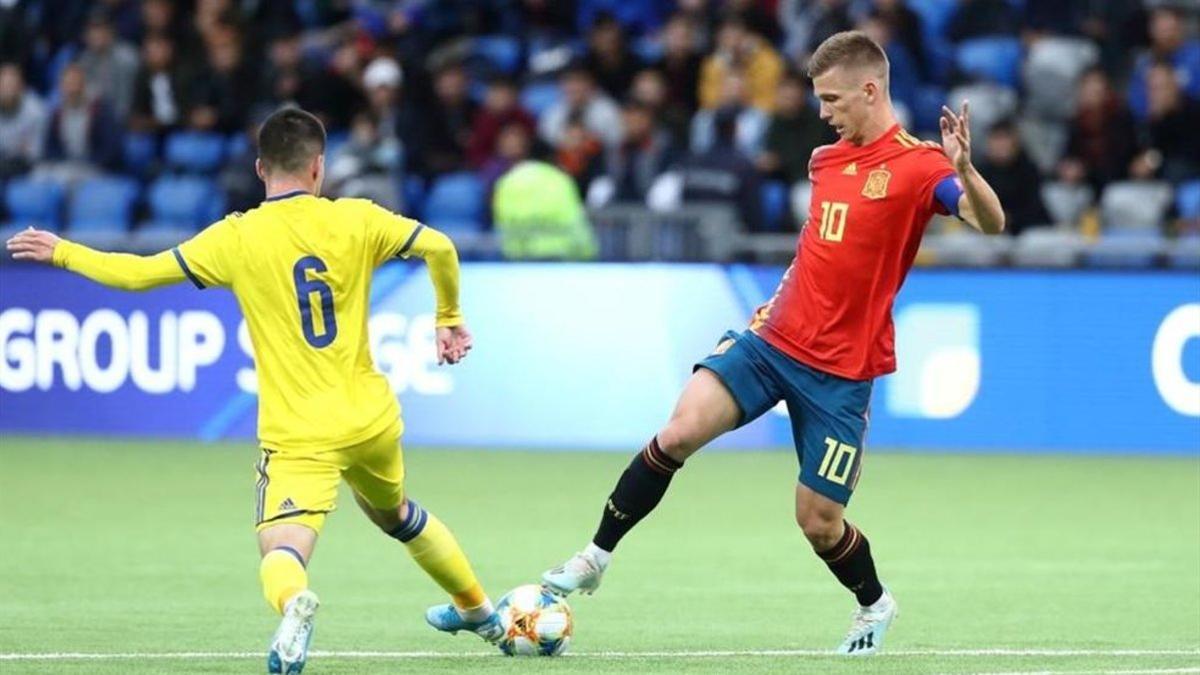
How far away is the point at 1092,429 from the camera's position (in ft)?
55.0

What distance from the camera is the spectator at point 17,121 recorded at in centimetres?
2197

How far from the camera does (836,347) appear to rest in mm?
8516

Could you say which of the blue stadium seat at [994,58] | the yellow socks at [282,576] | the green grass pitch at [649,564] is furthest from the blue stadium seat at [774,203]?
the yellow socks at [282,576]

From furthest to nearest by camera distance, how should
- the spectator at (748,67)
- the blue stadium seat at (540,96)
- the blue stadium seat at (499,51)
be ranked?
1. the blue stadium seat at (499,51)
2. the blue stadium seat at (540,96)
3. the spectator at (748,67)

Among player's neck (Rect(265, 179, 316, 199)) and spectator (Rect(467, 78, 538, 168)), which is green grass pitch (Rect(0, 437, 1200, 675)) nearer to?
player's neck (Rect(265, 179, 316, 199))

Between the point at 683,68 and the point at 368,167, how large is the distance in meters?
2.98

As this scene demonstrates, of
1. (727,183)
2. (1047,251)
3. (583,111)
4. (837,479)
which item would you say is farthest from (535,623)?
(583,111)

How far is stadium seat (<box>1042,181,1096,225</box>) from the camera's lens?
1912cm

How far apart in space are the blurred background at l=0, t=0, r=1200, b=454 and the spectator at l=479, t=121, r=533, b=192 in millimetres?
64

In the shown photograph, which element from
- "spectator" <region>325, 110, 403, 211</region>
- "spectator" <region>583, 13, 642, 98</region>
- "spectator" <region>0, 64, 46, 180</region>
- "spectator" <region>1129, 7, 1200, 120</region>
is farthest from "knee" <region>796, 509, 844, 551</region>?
"spectator" <region>0, 64, 46, 180</region>

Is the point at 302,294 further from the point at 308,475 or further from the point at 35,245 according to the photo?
the point at 35,245

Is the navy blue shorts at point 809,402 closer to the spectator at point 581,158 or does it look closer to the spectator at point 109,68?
the spectator at point 581,158

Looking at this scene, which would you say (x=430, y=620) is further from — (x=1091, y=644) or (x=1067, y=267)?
(x=1067, y=267)

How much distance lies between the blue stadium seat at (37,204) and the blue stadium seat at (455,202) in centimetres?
317
